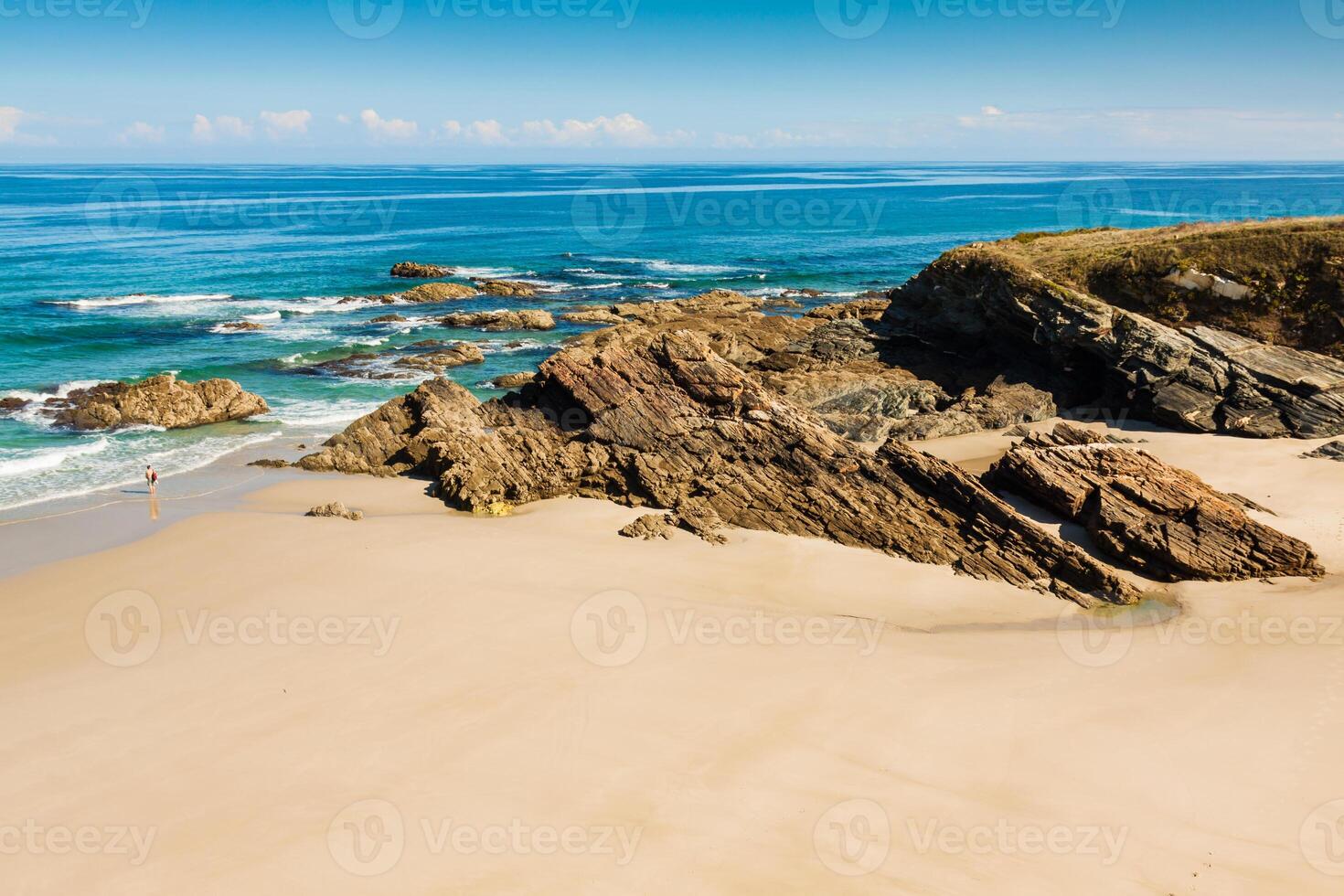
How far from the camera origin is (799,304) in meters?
51.3

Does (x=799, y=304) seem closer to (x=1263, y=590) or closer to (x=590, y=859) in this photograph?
(x=1263, y=590)

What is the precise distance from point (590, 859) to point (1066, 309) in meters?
24.6

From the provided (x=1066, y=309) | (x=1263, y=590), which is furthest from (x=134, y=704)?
(x=1066, y=309)
